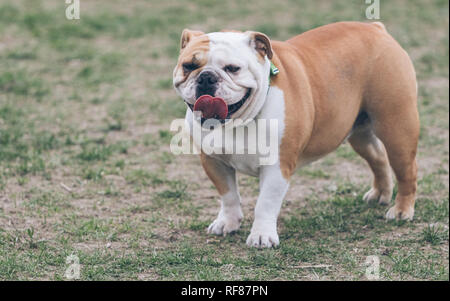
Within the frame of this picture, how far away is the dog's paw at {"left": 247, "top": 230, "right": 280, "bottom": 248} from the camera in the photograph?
442 centimetres

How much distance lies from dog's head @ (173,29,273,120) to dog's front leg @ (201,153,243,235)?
0.55 metres

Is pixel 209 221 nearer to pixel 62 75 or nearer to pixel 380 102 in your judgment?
pixel 380 102

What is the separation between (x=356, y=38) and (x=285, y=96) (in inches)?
33.2

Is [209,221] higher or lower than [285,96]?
lower

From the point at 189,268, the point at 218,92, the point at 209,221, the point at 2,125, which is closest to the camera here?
the point at 218,92

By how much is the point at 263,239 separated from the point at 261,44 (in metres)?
1.23

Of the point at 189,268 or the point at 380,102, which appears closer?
the point at 189,268

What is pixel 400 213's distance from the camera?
5.05 m


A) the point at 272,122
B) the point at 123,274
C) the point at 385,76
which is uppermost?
the point at 385,76

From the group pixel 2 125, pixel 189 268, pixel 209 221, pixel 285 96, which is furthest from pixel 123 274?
pixel 2 125

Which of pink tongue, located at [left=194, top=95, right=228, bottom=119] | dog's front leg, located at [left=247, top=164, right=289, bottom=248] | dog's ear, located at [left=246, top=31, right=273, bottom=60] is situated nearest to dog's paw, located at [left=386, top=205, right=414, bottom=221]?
dog's front leg, located at [left=247, top=164, right=289, bottom=248]

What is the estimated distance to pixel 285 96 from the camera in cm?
424

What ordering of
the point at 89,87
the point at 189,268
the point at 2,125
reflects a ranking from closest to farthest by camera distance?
the point at 189,268, the point at 2,125, the point at 89,87
